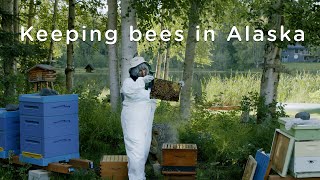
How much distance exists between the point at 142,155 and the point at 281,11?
2950mm

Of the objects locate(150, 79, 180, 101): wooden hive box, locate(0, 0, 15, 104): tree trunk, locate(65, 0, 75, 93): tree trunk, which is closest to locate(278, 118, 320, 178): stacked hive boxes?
locate(150, 79, 180, 101): wooden hive box

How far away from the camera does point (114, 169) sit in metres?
6.54

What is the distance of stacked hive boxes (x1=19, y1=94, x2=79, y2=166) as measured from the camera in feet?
20.7

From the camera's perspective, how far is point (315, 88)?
1730 centimetres

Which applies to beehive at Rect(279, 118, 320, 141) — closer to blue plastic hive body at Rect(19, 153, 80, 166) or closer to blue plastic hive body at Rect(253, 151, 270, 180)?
blue plastic hive body at Rect(253, 151, 270, 180)

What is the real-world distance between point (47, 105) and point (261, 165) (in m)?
2.89

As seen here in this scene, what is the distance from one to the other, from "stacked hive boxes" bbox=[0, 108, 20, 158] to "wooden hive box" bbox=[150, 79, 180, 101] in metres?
2.09

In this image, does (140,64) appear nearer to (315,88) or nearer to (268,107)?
(268,107)

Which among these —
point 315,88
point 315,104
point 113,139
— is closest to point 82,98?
point 113,139

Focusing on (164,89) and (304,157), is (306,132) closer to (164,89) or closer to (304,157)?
(304,157)

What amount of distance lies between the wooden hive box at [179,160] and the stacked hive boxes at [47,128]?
1391 millimetres

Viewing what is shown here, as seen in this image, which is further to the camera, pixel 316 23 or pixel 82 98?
pixel 82 98

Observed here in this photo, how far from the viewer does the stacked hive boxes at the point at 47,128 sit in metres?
6.30

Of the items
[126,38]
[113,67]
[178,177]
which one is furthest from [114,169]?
[113,67]
